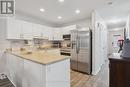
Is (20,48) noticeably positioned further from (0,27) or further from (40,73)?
(40,73)

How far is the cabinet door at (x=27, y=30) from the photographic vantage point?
4145 mm

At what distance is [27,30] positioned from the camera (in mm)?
4312

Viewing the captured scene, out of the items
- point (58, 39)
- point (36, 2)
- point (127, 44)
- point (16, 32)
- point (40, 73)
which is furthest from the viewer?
point (58, 39)

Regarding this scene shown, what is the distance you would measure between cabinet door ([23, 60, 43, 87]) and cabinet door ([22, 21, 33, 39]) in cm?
232

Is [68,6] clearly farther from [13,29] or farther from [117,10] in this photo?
[13,29]

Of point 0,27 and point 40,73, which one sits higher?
point 0,27

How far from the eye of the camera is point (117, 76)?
6.59 ft

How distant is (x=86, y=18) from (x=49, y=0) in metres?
2.60

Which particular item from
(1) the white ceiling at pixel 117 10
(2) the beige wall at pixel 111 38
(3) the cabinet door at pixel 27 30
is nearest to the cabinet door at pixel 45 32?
(3) the cabinet door at pixel 27 30

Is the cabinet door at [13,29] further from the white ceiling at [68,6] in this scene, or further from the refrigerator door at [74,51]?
the refrigerator door at [74,51]

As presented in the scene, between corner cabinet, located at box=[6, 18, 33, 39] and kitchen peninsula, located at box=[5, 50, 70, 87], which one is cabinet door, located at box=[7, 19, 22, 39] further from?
kitchen peninsula, located at box=[5, 50, 70, 87]

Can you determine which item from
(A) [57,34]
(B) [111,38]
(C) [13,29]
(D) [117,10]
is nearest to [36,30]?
(C) [13,29]

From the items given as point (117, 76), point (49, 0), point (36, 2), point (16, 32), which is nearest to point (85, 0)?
point (49, 0)

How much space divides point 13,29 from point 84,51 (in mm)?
2980
